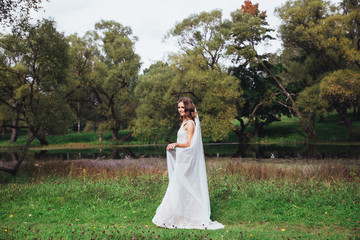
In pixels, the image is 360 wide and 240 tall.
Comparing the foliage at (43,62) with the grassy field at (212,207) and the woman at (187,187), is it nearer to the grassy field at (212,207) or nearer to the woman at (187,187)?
the grassy field at (212,207)

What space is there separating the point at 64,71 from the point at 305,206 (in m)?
12.4

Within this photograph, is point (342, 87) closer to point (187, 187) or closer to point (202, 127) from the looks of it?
point (202, 127)

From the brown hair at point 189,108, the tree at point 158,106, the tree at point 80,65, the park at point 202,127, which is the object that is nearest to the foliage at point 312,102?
the park at point 202,127

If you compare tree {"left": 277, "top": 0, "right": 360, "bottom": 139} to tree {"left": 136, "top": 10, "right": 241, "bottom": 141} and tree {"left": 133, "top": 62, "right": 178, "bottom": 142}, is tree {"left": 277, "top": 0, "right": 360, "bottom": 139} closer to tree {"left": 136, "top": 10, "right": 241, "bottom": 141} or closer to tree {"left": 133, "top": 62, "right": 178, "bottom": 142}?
tree {"left": 136, "top": 10, "right": 241, "bottom": 141}

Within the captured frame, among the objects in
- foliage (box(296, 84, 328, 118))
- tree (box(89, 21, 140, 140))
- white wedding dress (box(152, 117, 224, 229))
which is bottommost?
white wedding dress (box(152, 117, 224, 229))

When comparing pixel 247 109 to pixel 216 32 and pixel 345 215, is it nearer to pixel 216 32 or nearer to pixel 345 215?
pixel 216 32

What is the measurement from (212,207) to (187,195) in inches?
73.1

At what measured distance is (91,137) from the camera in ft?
137

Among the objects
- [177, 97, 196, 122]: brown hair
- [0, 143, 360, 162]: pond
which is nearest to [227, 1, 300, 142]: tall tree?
[0, 143, 360, 162]: pond

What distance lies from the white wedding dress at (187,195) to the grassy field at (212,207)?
355 mm

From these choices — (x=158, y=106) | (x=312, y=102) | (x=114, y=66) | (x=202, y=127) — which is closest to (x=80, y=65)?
(x=114, y=66)

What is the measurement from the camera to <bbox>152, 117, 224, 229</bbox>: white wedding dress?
6116 millimetres

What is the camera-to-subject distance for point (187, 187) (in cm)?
621

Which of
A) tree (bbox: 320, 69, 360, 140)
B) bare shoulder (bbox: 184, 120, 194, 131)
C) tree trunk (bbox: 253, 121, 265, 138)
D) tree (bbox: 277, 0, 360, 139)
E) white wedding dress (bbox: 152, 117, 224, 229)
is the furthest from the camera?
tree trunk (bbox: 253, 121, 265, 138)
